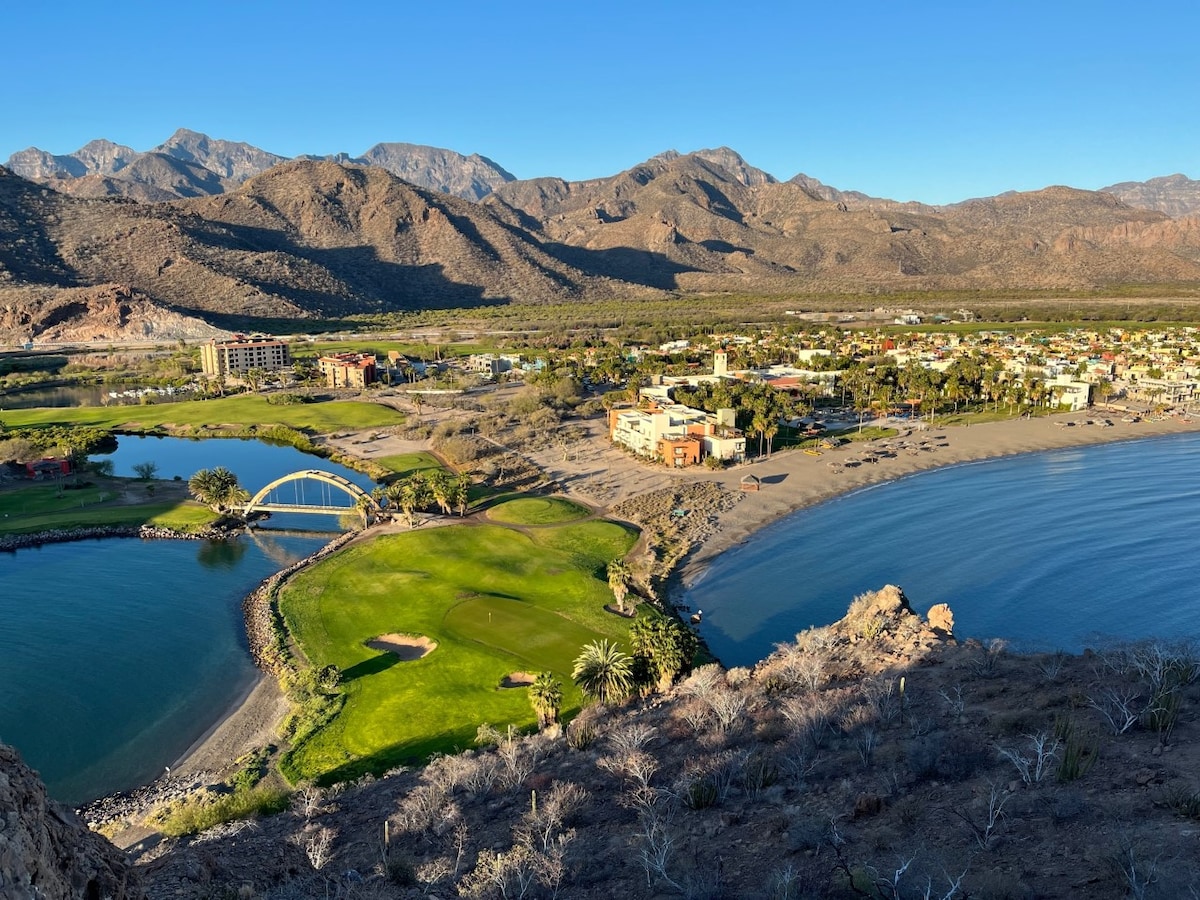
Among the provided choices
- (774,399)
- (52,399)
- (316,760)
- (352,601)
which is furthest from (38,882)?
(52,399)

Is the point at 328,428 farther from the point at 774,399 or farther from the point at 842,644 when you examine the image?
the point at 842,644

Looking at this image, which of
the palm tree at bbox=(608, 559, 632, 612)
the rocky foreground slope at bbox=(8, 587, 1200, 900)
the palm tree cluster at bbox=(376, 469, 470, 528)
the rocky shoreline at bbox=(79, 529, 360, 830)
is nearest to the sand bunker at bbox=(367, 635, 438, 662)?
the rocky shoreline at bbox=(79, 529, 360, 830)

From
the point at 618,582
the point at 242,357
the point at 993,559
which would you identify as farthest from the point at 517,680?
the point at 242,357

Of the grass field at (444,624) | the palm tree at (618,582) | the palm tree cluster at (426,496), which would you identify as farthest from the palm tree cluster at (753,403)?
the palm tree at (618,582)

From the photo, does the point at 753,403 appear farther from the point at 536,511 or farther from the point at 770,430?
the point at 536,511

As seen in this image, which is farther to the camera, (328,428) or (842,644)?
(328,428)

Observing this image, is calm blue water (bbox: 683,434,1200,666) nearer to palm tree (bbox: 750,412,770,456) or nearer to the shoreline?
the shoreline

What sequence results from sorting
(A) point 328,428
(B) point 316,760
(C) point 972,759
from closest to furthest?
1. (C) point 972,759
2. (B) point 316,760
3. (A) point 328,428
